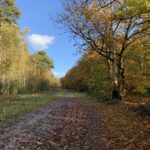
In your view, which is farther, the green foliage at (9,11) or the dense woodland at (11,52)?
the green foliage at (9,11)

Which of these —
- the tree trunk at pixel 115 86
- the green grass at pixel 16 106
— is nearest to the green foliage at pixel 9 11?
the green grass at pixel 16 106

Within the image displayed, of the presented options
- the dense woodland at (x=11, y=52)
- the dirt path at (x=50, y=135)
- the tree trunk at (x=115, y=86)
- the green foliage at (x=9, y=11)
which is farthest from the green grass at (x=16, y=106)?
the green foliage at (x=9, y=11)

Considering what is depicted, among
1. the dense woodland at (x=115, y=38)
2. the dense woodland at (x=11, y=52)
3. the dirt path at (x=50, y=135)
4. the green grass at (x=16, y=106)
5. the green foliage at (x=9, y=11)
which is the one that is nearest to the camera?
the dirt path at (x=50, y=135)

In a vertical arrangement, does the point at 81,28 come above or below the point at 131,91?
above

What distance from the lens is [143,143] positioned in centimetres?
788

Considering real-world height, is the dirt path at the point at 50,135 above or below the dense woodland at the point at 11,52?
below

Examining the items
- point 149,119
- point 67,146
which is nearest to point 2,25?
point 149,119

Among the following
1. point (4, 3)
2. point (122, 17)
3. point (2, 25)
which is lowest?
point (122, 17)

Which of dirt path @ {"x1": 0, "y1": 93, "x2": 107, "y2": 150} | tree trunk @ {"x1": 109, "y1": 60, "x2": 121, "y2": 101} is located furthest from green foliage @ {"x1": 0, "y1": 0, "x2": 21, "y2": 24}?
dirt path @ {"x1": 0, "y1": 93, "x2": 107, "y2": 150}

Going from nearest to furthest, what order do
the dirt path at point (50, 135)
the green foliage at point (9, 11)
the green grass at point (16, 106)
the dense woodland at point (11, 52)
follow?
the dirt path at point (50, 135), the green grass at point (16, 106), the dense woodland at point (11, 52), the green foliage at point (9, 11)

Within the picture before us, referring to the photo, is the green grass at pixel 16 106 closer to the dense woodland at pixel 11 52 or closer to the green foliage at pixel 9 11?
the dense woodland at pixel 11 52

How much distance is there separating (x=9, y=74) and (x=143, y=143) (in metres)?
32.9

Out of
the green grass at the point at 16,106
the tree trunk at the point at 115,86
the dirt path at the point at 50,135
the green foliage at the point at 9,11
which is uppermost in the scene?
the green foliage at the point at 9,11

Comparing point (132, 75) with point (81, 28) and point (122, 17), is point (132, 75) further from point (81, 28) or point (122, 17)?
point (122, 17)
